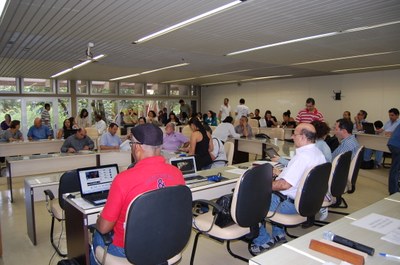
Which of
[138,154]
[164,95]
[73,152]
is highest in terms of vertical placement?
[164,95]

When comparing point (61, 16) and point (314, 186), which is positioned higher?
point (61, 16)

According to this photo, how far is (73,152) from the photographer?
16.9 feet

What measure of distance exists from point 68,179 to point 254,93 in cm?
1135

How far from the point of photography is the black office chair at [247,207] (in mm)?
2207

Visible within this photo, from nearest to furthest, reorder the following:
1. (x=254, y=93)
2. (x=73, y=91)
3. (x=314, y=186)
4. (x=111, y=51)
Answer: (x=314, y=186) → (x=111, y=51) → (x=73, y=91) → (x=254, y=93)

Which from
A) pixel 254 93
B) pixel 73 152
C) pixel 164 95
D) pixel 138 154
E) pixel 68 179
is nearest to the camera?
pixel 138 154

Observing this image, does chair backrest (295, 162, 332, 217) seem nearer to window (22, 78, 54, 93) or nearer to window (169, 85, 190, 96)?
window (22, 78, 54, 93)

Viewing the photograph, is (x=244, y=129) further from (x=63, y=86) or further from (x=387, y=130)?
(x=63, y=86)

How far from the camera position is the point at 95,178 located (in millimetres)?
2357

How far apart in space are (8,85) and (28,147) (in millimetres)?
6034

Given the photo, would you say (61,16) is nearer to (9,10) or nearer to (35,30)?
(9,10)

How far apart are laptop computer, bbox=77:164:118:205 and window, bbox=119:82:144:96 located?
452 inches

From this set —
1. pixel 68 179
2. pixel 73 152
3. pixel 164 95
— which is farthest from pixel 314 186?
pixel 164 95

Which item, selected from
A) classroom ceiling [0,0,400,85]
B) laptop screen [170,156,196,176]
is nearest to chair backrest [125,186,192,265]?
laptop screen [170,156,196,176]
